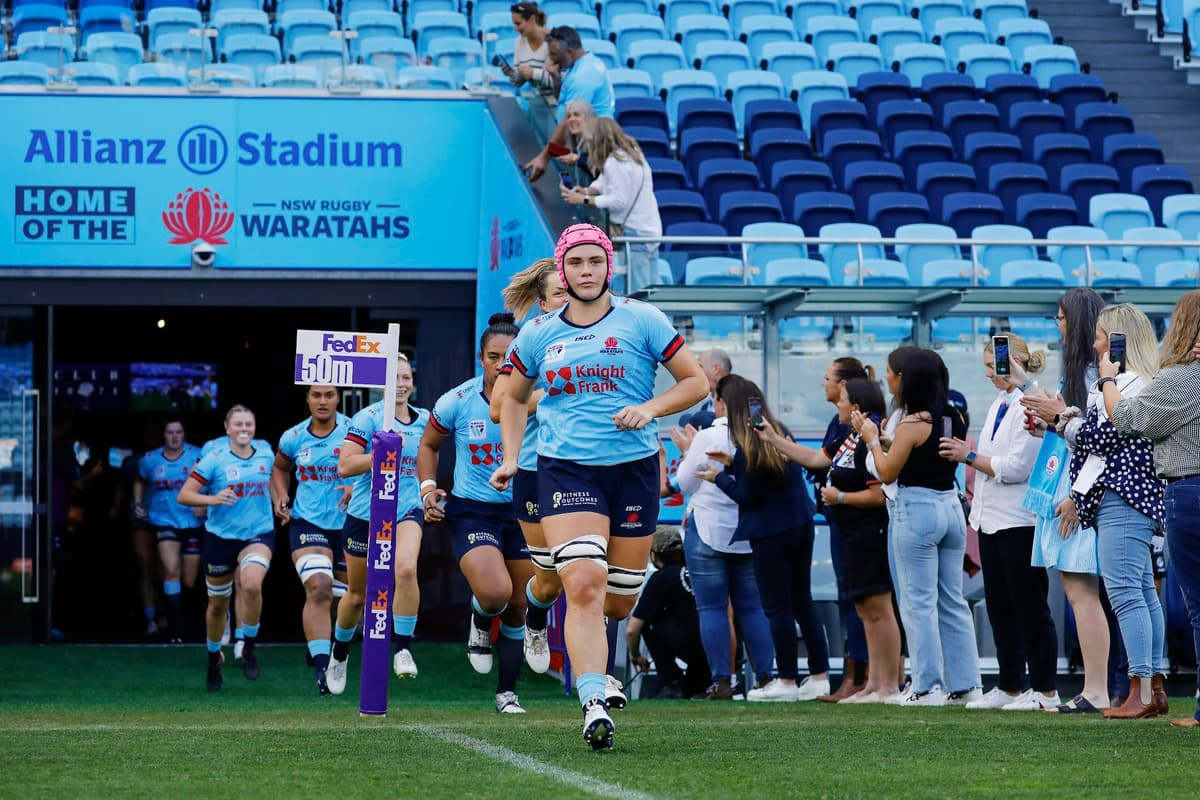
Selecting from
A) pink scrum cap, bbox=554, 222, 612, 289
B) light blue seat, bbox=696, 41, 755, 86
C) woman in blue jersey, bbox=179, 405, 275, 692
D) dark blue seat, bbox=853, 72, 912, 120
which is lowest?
woman in blue jersey, bbox=179, 405, 275, 692

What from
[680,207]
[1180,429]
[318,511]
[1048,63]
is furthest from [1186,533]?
[1048,63]

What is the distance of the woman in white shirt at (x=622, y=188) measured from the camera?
12.2 metres

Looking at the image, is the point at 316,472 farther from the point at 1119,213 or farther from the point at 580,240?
the point at 1119,213

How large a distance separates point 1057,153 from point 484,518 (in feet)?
37.0

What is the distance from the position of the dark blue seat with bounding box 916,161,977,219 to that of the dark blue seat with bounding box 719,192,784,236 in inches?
80.0

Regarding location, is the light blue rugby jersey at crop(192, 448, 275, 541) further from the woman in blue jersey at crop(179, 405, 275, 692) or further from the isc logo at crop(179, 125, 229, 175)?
the isc logo at crop(179, 125, 229, 175)

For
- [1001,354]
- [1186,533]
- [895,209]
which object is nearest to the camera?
[1186,533]

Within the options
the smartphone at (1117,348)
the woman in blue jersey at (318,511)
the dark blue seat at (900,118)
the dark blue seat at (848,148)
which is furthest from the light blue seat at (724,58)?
the smartphone at (1117,348)

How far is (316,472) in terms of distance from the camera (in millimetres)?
11602

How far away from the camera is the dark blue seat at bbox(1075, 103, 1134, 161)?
1894 cm

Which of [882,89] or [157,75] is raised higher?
[882,89]

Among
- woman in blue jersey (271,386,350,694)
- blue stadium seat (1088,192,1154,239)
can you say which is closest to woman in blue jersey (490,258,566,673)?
woman in blue jersey (271,386,350,694)

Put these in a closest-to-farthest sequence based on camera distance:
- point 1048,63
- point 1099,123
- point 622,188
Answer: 1. point 622,188
2. point 1099,123
3. point 1048,63

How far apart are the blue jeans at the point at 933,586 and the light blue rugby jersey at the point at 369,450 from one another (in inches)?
113
